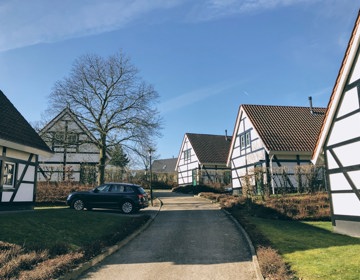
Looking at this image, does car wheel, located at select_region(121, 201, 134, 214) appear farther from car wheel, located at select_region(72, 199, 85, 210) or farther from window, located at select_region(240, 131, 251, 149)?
window, located at select_region(240, 131, 251, 149)

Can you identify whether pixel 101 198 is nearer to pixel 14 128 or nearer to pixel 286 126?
pixel 14 128

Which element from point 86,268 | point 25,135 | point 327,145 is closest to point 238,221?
point 327,145

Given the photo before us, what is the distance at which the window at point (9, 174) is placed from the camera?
49.1 ft

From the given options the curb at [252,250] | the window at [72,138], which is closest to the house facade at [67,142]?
the window at [72,138]

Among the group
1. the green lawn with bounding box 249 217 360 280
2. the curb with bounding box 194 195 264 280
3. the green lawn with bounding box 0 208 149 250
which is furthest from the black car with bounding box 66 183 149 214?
the green lawn with bounding box 249 217 360 280

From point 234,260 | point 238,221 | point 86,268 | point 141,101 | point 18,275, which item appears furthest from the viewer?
point 141,101

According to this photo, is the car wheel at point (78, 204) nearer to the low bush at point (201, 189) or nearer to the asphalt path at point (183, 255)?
the asphalt path at point (183, 255)

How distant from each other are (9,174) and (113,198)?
5.20 meters

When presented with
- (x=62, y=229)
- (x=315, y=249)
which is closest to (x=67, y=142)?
(x=62, y=229)

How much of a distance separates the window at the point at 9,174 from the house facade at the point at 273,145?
12543mm

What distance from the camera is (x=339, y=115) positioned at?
40.0 feet

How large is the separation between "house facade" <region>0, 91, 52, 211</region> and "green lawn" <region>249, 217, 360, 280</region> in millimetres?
11208

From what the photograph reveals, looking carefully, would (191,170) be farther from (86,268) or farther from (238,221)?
(86,268)

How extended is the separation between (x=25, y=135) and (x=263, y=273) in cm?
1368
